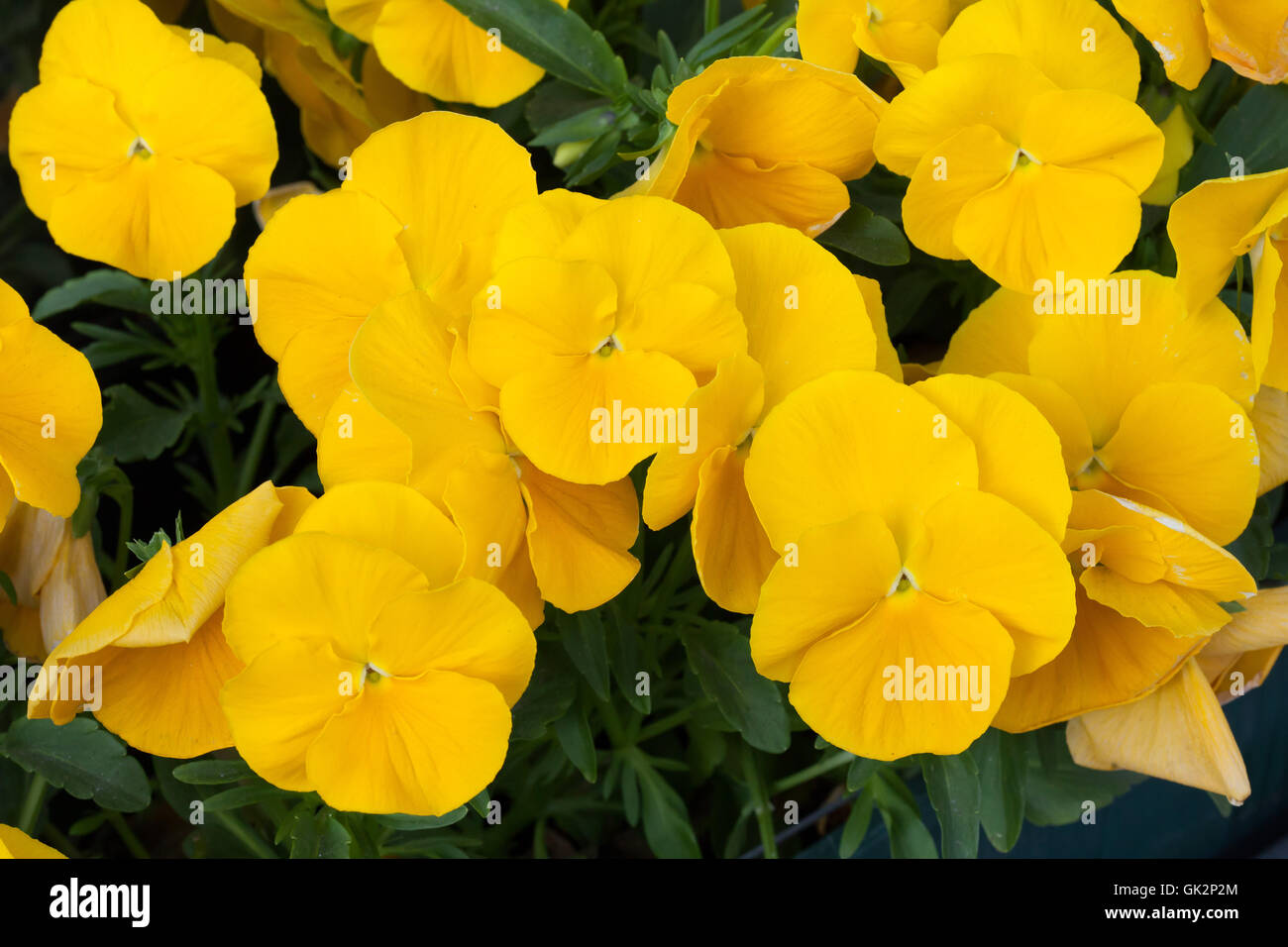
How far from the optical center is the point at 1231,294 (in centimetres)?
66

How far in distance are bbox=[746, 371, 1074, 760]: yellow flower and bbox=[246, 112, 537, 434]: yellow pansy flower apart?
18 centimetres

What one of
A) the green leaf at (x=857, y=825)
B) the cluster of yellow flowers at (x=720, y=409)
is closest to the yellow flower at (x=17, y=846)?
Result: the cluster of yellow flowers at (x=720, y=409)

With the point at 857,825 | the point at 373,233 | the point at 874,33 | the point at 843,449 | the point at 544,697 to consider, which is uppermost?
the point at 874,33

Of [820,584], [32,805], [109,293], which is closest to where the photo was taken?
[820,584]

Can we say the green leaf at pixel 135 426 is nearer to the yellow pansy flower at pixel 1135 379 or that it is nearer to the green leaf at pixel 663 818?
the green leaf at pixel 663 818

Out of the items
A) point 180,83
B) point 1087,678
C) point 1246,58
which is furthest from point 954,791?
point 180,83

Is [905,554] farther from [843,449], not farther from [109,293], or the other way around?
[109,293]

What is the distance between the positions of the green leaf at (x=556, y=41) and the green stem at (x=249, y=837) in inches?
18.6

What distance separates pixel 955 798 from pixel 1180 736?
12cm

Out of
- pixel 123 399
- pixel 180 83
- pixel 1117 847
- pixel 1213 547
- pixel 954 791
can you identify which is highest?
pixel 180 83

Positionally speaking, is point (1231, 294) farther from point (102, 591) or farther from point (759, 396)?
point (102, 591)

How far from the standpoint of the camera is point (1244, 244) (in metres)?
0.52

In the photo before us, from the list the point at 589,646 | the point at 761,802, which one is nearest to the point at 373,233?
the point at 589,646

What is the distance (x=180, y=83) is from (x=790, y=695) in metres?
0.45
